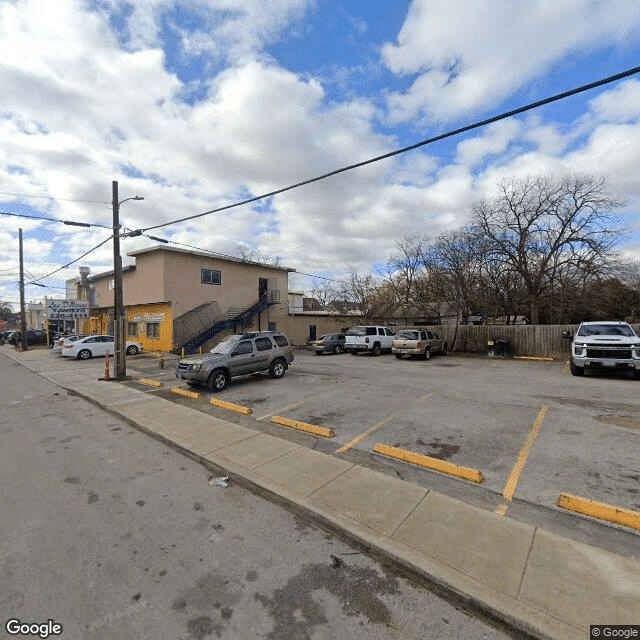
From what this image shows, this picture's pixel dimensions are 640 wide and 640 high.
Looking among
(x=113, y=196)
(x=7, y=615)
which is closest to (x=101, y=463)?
(x=7, y=615)

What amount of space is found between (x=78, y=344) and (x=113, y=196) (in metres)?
12.5

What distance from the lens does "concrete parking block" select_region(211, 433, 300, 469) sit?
5.59 meters

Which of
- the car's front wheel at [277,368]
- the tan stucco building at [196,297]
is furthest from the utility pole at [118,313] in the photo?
the tan stucco building at [196,297]

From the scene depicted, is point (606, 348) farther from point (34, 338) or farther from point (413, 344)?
point (34, 338)

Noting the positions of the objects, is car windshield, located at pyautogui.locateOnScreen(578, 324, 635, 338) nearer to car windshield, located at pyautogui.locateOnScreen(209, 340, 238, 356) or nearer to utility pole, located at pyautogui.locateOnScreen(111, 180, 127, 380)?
car windshield, located at pyautogui.locateOnScreen(209, 340, 238, 356)

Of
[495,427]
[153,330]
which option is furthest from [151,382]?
[153,330]

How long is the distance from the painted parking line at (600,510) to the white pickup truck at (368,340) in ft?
61.5

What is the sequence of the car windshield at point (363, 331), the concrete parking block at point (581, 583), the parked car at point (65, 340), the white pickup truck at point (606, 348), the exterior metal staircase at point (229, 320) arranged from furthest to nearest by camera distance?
the exterior metal staircase at point (229, 320)
the car windshield at point (363, 331)
the parked car at point (65, 340)
the white pickup truck at point (606, 348)
the concrete parking block at point (581, 583)

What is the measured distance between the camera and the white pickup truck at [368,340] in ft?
75.4

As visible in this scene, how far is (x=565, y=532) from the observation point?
365 cm

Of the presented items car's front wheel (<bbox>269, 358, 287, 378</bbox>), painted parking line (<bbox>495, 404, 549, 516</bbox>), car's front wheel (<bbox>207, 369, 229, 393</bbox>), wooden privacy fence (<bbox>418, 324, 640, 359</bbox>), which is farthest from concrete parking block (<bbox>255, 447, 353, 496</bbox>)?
wooden privacy fence (<bbox>418, 324, 640, 359</bbox>)

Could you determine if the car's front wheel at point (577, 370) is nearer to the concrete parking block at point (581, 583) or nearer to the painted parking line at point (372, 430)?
the painted parking line at point (372, 430)

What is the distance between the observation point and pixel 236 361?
11.8 metres

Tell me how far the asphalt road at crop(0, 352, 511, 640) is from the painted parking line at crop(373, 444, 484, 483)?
86.5 inches
